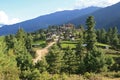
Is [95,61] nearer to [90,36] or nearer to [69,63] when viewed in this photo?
[69,63]

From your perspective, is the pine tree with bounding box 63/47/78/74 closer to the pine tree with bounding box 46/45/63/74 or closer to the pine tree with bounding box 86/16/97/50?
Answer: the pine tree with bounding box 46/45/63/74

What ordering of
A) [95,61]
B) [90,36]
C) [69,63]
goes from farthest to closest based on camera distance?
1. [90,36]
2. [69,63]
3. [95,61]

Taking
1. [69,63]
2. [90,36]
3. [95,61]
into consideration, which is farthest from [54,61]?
[90,36]

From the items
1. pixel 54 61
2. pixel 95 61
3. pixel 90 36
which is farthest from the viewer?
pixel 90 36

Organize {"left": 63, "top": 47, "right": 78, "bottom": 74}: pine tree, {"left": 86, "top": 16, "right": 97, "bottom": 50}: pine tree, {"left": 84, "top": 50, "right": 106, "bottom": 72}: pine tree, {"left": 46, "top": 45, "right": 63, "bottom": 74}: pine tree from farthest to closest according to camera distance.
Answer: {"left": 86, "top": 16, "right": 97, "bottom": 50}: pine tree → {"left": 63, "top": 47, "right": 78, "bottom": 74}: pine tree → {"left": 46, "top": 45, "right": 63, "bottom": 74}: pine tree → {"left": 84, "top": 50, "right": 106, "bottom": 72}: pine tree

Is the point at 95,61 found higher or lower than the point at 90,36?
lower

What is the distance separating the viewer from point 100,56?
74.8m

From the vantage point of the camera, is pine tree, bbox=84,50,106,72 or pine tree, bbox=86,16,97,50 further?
pine tree, bbox=86,16,97,50

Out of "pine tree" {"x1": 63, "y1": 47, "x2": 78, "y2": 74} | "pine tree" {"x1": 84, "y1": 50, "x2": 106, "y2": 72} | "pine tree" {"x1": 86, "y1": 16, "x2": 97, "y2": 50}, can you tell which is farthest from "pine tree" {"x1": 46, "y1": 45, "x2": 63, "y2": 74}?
"pine tree" {"x1": 86, "y1": 16, "x2": 97, "y2": 50}

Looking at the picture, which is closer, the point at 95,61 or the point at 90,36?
the point at 95,61

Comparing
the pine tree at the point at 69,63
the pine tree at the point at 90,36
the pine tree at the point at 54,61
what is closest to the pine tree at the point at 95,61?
the pine tree at the point at 69,63

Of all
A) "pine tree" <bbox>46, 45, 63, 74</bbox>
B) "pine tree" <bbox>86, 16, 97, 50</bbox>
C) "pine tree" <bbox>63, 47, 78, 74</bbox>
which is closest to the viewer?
"pine tree" <bbox>46, 45, 63, 74</bbox>

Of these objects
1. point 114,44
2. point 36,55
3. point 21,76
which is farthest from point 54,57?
point 114,44

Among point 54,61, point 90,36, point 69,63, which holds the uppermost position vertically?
point 90,36
